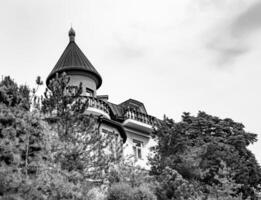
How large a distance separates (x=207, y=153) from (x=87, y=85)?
30.5 ft

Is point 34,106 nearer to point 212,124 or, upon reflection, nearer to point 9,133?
point 9,133

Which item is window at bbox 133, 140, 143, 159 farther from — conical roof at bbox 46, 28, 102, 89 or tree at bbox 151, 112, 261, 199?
conical roof at bbox 46, 28, 102, 89

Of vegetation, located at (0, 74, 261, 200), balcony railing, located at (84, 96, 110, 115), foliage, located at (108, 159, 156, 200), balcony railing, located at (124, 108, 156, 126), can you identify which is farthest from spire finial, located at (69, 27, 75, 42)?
foliage, located at (108, 159, 156, 200)

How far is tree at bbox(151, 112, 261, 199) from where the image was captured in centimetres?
2980

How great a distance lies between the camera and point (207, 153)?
3478 cm

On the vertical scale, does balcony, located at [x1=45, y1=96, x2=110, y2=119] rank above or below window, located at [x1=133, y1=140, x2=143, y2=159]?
above

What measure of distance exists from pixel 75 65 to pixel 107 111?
4088mm

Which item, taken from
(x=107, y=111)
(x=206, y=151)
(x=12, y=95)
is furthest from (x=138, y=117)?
(x=12, y=95)

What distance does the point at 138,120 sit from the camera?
127ft

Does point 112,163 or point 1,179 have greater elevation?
point 112,163

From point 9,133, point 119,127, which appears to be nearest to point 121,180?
point 9,133

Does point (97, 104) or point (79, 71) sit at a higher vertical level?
point (79, 71)

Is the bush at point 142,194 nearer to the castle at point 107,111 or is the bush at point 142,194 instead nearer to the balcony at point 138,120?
the castle at point 107,111

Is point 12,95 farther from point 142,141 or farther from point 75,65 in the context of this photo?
point 142,141
